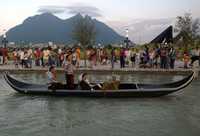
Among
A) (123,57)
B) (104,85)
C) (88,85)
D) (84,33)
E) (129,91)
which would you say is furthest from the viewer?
(84,33)

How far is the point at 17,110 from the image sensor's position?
1738cm

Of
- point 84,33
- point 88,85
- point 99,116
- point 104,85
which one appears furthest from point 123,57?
point 84,33

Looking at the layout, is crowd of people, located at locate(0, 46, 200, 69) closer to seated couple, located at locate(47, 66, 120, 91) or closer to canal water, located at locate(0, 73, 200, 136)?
canal water, located at locate(0, 73, 200, 136)

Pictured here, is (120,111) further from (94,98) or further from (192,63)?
(192,63)

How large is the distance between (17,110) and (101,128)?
15.2ft

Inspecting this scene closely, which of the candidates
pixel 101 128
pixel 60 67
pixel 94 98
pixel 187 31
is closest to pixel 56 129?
pixel 101 128

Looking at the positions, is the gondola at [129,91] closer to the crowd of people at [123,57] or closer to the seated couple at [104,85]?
the seated couple at [104,85]

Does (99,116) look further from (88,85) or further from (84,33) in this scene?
(84,33)

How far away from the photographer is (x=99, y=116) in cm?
1602

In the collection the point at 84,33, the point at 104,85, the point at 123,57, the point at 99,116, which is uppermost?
the point at 84,33

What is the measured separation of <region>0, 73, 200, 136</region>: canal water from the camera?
44.7 feet

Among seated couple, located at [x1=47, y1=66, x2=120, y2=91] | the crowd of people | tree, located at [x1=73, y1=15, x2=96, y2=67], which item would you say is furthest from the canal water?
tree, located at [x1=73, y1=15, x2=96, y2=67]

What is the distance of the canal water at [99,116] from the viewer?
13.6 metres

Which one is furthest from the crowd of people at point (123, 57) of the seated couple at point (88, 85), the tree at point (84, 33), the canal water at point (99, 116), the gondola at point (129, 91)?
the tree at point (84, 33)
